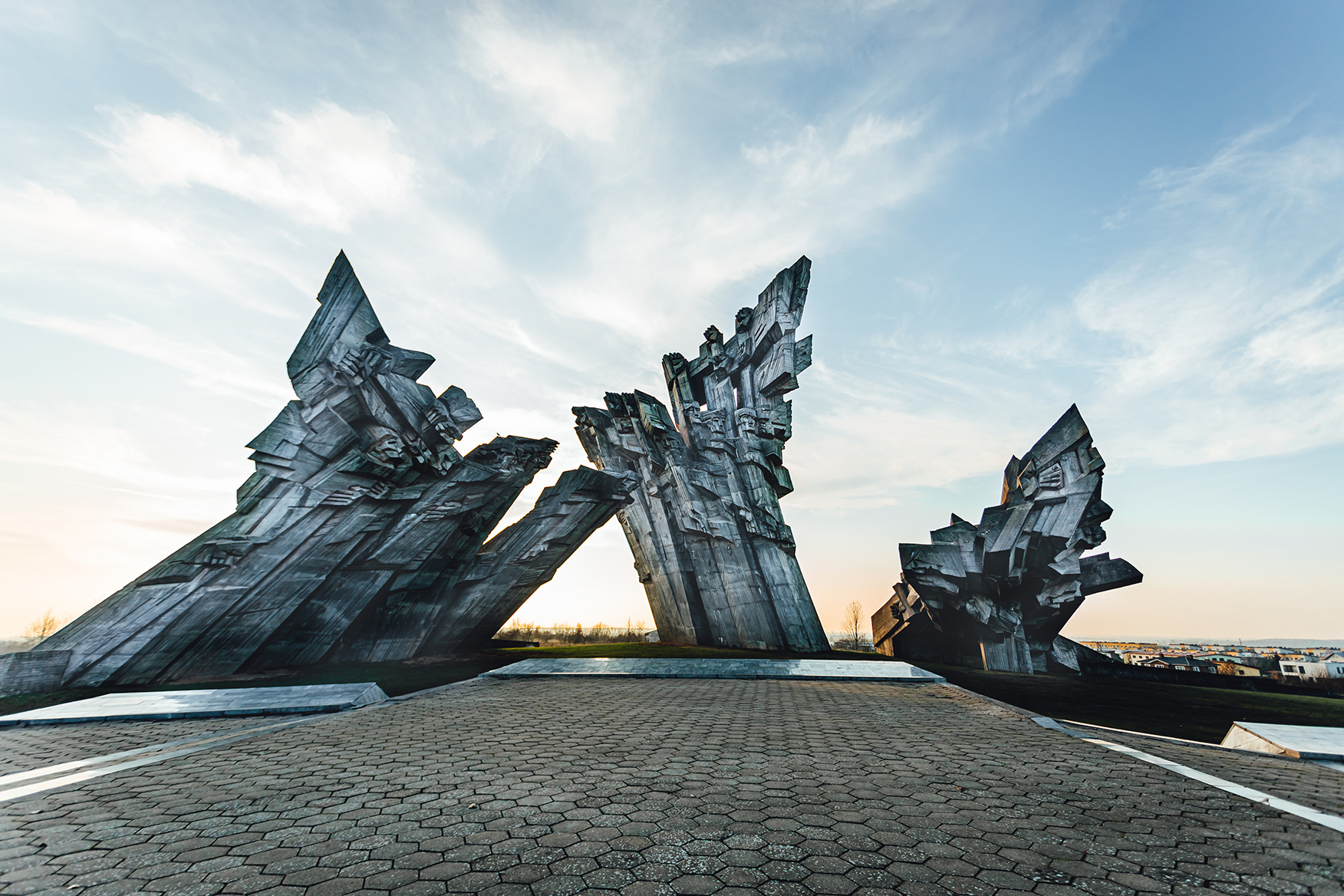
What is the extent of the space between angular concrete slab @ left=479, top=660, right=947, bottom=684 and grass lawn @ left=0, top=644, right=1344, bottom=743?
1491 mm

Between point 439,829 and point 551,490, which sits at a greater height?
point 551,490

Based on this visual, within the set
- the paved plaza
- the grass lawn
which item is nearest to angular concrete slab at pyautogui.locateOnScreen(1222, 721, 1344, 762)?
the paved plaza

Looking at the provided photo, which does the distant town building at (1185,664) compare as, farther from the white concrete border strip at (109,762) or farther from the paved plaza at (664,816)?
the white concrete border strip at (109,762)

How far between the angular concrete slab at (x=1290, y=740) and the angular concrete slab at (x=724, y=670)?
4769mm

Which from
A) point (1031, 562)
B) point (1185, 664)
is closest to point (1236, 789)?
point (1031, 562)

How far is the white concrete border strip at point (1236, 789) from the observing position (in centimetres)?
340

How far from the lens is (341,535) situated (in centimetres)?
1362

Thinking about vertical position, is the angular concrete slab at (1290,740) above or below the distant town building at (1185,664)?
above

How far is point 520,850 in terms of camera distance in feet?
9.46

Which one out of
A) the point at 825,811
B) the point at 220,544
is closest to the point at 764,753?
the point at 825,811

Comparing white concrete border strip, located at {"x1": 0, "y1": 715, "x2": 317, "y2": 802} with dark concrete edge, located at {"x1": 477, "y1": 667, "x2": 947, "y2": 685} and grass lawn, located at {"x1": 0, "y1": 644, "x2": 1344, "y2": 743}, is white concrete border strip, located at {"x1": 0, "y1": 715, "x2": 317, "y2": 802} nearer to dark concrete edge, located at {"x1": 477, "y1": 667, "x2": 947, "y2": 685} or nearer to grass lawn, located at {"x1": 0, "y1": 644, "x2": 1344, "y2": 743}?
grass lawn, located at {"x1": 0, "y1": 644, "x2": 1344, "y2": 743}

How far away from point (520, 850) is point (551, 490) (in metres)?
15.7

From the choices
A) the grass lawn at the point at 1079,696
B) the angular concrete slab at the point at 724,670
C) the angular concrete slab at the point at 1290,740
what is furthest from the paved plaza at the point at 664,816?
the angular concrete slab at the point at 724,670

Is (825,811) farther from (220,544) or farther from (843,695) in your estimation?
(220,544)
